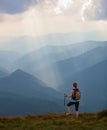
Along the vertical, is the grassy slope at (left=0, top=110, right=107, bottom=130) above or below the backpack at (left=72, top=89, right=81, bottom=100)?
below

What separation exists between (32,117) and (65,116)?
2.26 m

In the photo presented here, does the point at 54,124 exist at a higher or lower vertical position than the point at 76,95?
lower

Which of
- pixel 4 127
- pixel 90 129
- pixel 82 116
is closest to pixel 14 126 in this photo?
pixel 4 127

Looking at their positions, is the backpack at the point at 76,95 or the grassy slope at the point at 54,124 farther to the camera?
the backpack at the point at 76,95

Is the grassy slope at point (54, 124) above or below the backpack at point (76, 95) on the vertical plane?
below

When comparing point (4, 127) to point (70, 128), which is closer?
point (70, 128)

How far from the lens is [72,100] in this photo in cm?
2175

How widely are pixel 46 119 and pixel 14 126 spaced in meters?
3.34

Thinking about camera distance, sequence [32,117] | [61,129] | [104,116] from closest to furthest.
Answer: [61,129], [104,116], [32,117]

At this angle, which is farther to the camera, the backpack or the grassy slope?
the backpack

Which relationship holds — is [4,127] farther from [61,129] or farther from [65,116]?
[65,116]

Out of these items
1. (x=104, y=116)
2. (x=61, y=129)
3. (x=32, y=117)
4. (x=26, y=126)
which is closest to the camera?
(x=61, y=129)

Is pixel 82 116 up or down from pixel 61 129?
up

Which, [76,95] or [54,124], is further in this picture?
[76,95]
